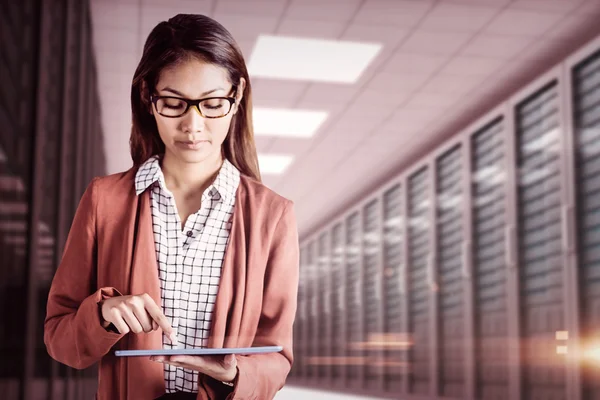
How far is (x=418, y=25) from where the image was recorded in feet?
17.1

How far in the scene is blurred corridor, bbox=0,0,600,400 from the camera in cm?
260

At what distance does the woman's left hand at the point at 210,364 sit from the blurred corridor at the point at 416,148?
1.51m

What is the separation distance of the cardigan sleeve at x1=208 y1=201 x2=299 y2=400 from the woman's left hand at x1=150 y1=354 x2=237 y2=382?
3 centimetres

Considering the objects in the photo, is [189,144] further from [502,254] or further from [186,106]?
[502,254]

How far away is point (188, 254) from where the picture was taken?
2.97 ft

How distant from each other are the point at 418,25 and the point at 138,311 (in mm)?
4741

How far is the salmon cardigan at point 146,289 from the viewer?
849 mm

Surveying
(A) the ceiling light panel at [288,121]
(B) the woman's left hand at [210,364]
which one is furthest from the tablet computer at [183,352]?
(A) the ceiling light panel at [288,121]

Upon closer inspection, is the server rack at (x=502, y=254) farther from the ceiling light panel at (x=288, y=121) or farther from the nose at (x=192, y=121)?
the nose at (x=192, y=121)

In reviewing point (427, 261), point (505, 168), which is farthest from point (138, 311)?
point (427, 261)

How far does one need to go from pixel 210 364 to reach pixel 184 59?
0.37 metres

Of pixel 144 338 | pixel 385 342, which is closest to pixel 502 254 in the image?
pixel 385 342

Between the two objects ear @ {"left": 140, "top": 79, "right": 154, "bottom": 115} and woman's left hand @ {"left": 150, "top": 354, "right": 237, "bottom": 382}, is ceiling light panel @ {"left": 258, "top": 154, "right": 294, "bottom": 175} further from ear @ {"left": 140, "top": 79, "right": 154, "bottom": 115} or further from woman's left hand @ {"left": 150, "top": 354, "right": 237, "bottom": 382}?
woman's left hand @ {"left": 150, "top": 354, "right": 237, "bottom": 382}

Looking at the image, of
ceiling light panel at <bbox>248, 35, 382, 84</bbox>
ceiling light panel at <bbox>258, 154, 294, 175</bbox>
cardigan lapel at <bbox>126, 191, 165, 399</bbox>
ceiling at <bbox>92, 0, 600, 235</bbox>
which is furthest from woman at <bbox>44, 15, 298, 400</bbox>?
ceiling light panel at <bbox>258, 154, 294, 175</bbox>
